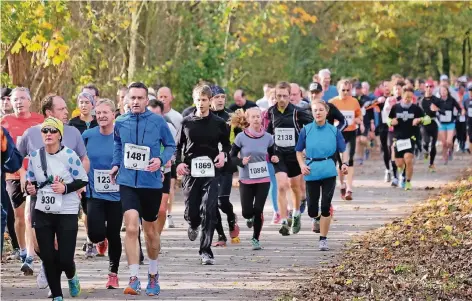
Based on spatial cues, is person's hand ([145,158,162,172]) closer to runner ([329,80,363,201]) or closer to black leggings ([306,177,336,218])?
black leggings ([306,177,336,218])

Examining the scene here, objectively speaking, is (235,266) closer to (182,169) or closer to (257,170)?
(182,169)

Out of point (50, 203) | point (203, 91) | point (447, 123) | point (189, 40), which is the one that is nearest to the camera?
point (50, 203)

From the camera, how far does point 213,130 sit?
43.6 ft

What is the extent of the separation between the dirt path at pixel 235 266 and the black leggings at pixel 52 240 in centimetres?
51

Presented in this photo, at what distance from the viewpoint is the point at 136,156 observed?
11.5 meters

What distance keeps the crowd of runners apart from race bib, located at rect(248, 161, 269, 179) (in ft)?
0.05

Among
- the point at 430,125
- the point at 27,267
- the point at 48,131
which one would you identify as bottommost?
the point at 27,267

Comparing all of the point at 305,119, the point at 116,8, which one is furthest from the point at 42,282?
the point at 116,8

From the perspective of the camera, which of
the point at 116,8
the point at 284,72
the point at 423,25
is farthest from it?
the point at 423,25

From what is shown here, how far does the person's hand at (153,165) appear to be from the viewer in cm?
1137

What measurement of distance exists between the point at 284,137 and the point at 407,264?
4474mm

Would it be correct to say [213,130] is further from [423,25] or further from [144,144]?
[423,25]

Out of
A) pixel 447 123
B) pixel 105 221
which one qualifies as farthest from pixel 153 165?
pixel 447 123

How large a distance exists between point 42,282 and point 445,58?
45268 millimetres
